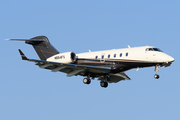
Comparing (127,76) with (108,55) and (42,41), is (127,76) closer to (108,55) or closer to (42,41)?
(108,55)

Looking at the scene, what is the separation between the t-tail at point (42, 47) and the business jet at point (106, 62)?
0.27 metres

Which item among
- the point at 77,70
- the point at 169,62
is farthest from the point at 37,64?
the point at 169,62

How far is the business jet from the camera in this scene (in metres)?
30.0

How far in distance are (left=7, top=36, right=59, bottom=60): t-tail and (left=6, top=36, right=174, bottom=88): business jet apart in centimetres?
27

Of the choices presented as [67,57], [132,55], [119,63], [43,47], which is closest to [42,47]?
[43,47]

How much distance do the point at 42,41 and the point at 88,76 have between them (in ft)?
22.3

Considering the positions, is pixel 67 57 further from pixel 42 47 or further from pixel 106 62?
pixel 42 47

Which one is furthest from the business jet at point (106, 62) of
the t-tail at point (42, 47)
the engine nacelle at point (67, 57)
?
the t-tail at point (42, 47)

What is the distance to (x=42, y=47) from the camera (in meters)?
36.8

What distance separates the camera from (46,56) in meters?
36.3

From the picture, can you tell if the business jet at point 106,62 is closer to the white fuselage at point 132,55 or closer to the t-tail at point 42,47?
the white fuselage at point 132,55

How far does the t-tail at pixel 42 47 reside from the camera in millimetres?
36344

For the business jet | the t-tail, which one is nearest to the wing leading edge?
the business jet

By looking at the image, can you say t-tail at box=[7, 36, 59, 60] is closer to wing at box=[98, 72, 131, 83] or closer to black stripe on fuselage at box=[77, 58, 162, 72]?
black stripe on fuselage at box=[77, 58, 162, 72]
